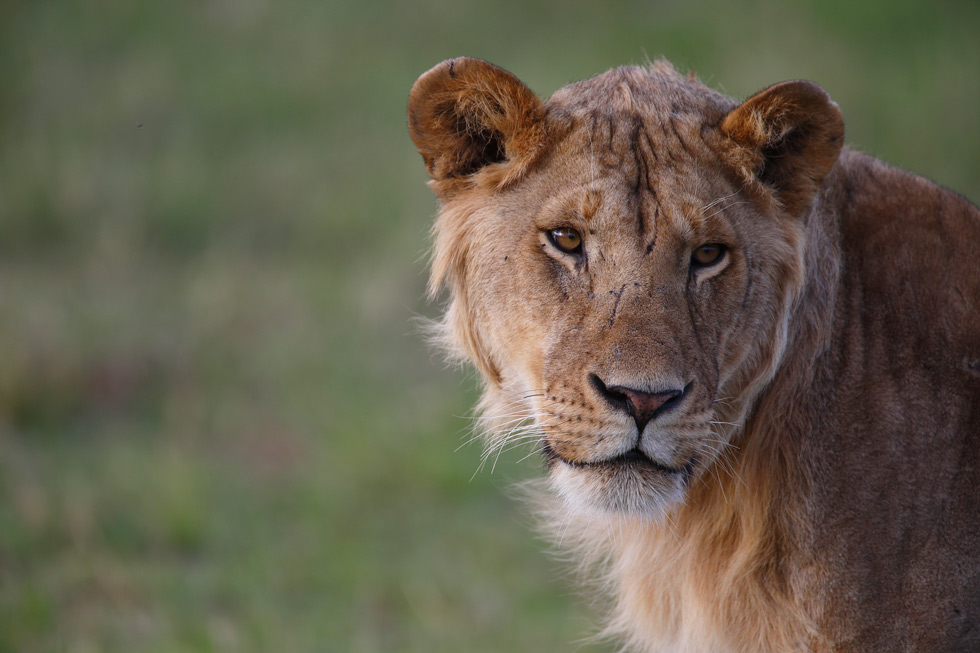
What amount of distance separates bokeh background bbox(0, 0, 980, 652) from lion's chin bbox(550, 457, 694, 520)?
32.8 inches

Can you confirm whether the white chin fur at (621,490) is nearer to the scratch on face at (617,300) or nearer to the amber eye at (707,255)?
the scratch on face at (617,300)

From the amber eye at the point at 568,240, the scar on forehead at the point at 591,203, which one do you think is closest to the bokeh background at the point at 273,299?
the amber eye at the point at 568,240

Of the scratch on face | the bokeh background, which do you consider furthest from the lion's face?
the bokeh background

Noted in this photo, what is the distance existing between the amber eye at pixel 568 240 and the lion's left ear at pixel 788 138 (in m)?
0.46

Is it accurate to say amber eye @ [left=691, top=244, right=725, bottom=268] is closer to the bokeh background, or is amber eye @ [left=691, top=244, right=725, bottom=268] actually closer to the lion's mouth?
the lion's mouth

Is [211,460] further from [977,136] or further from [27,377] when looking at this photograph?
[977,136]

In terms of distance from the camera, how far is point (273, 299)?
317 inches

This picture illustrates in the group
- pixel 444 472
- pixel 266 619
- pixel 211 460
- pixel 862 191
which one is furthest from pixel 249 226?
pixel 862 191

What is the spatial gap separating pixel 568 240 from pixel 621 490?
0.66 m

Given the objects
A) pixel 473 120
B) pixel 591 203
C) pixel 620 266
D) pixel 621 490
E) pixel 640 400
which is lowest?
pixel 621 490

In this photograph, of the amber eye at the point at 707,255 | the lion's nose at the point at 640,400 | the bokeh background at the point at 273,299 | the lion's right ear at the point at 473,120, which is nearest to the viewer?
the lion's nose at the point at 640,400

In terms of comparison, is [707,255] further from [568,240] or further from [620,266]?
[568,240]

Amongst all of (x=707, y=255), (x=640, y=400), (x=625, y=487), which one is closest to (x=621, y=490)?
(x=625, y=487)

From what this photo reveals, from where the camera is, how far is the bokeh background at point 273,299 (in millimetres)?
4914
